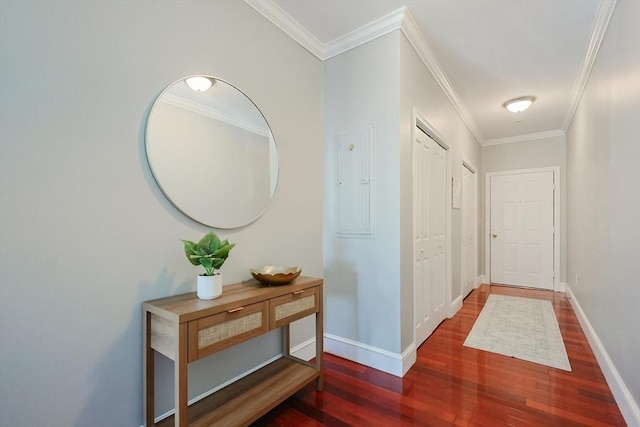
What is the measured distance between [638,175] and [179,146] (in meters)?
2.42

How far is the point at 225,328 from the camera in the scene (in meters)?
1.38

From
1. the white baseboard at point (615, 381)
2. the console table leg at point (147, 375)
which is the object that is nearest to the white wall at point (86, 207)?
the console table leg at point (147, 375)

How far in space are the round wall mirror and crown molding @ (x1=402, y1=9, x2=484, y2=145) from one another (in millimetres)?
1332

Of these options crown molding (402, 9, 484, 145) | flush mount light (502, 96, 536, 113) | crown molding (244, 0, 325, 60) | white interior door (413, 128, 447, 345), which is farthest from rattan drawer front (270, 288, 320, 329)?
flush mount light (502, 96, 536, 113)

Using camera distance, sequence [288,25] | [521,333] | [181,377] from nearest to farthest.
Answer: [181,377], [288,25], [521,333]

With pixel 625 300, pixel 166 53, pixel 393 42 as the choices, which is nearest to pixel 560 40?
pixel 393 42

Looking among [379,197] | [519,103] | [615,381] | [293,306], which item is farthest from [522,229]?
[293,306]

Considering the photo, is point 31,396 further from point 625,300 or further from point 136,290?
point 625,300

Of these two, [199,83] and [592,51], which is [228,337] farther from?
[592,51]

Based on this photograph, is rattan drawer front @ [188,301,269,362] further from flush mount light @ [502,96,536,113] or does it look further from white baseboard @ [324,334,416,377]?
flush mount light @ [502,96,536,113]

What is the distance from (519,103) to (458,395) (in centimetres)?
349

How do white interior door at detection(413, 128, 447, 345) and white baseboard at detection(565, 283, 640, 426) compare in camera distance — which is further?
white interior door at detection(413, 128, 447, 345)

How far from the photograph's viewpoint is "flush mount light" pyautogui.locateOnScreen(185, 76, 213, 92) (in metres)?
1.62

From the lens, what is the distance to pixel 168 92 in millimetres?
1506
